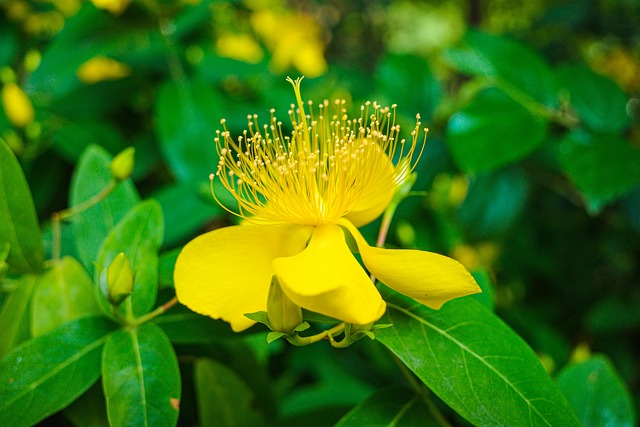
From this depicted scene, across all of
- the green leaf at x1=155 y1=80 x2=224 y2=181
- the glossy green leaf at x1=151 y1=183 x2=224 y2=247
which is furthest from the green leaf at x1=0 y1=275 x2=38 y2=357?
the green leaf at x1=155 y1=80 x2=224 y2=181

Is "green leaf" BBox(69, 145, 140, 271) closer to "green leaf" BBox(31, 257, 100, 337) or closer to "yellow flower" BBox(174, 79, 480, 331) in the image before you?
"green leaf" BBox(31, 257, 100, 337)

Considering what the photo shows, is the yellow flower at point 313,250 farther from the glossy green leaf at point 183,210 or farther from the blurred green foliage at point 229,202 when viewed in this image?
the glossy green leaf at point 183,210

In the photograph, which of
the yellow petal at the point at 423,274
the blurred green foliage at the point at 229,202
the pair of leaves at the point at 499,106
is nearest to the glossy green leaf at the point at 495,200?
the blurred green foliage at the point at 229,202

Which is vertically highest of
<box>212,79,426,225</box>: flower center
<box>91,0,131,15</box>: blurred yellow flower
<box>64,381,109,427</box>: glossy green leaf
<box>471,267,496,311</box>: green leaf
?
<box>91,0,131,15</box>: blurred yellow flower

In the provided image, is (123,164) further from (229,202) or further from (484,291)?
(484,291)

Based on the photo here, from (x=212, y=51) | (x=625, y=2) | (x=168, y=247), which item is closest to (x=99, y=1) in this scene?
(x=212, y=51)

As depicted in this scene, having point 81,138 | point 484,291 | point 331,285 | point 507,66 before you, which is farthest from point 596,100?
point 81,138
